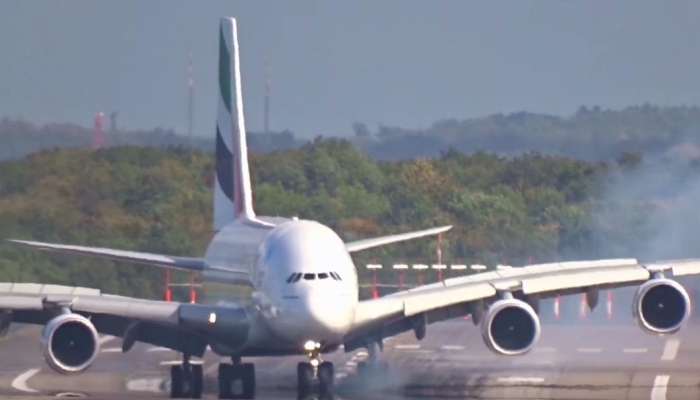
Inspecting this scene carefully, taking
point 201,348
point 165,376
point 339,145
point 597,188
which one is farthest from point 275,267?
point 339,145

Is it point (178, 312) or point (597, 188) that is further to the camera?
point (597, 188)

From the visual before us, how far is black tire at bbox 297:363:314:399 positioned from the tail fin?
6.68 metres

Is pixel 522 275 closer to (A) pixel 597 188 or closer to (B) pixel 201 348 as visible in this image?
(B) pixel 201 348

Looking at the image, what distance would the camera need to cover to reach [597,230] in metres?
47.8

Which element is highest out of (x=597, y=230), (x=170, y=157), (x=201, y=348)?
(x=170, y=157)

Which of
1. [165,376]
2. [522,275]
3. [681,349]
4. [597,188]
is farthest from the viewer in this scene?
[597,188]

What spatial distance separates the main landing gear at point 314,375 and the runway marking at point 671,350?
8175mm

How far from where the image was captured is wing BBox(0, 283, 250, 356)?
26.9 m

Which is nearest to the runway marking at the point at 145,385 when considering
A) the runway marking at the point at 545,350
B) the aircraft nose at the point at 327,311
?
the aircraft nose at the point at 327,311

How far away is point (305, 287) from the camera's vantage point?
83.3ft

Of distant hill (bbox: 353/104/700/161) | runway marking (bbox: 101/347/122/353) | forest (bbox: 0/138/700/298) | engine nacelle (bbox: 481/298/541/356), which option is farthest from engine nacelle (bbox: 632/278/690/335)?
distant hill (bbox: 353/104/700/161)

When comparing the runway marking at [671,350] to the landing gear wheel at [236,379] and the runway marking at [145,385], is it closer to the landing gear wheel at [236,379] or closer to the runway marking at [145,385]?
the landing gear wheel at [236,379]

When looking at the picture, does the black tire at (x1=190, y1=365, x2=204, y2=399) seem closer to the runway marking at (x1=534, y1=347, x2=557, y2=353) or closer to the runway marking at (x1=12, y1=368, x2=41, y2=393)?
the runway marking at (x1=12, y1=368, x2=41, y2=393)

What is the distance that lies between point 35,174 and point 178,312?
2099cm
